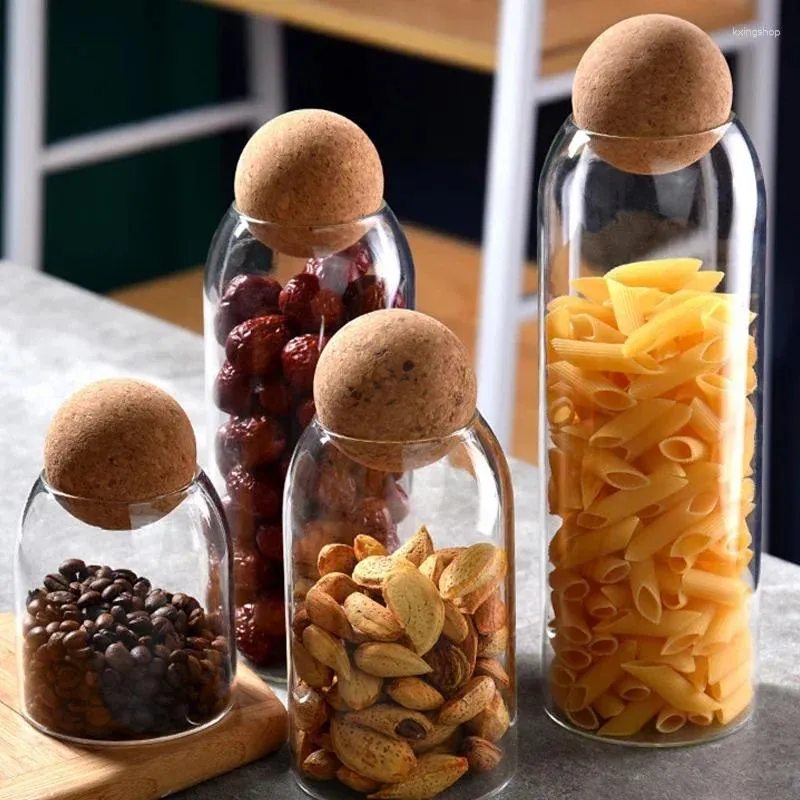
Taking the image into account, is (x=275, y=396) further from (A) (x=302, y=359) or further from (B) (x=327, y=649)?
(B) (x=327, y=649)

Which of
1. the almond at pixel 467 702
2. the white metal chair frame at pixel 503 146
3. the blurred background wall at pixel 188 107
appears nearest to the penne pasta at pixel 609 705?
the almond at pixel 467 702

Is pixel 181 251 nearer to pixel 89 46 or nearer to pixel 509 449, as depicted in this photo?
pixel 89 46

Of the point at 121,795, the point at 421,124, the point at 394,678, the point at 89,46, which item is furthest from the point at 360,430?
the point at 89,46

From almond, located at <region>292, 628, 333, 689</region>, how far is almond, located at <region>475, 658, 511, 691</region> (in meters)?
0.07

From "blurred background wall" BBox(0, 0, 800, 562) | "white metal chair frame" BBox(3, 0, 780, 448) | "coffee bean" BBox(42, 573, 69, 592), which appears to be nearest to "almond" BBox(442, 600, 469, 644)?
"coffee bean" BBox(42, 573, 69, 592)

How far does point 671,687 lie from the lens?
885 mm

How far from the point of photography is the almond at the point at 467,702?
0.80 m

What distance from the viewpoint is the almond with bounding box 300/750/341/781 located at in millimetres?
832

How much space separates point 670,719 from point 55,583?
1.09 feet

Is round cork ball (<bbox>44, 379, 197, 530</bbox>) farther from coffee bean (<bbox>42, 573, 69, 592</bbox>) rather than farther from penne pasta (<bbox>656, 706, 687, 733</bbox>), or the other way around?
penne pasta (<bbox>656, 706, 687, 733</bbox>)

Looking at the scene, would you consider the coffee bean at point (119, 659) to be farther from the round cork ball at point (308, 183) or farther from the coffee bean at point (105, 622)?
the round cork ball at point (308, 183)

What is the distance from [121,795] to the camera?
32.5 inches

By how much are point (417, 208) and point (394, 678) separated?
2.23m

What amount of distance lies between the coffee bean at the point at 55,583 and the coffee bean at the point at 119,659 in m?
0.05
